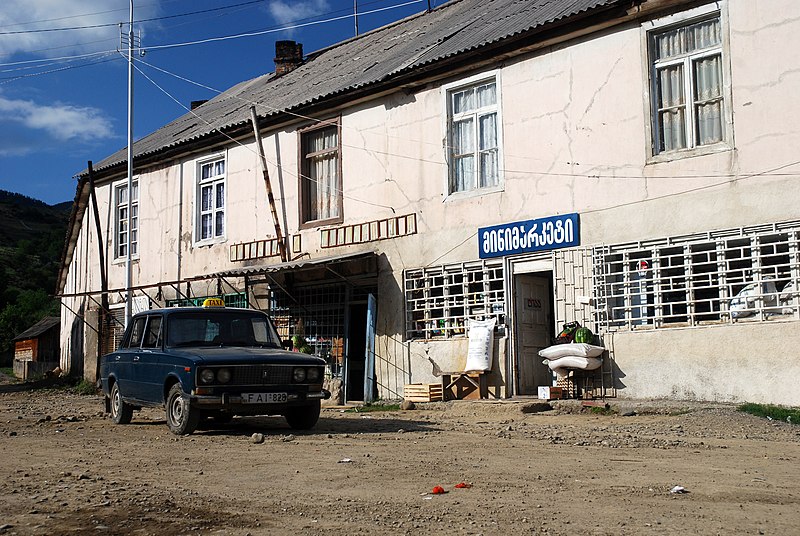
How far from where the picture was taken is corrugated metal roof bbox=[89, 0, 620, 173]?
16.7 meters

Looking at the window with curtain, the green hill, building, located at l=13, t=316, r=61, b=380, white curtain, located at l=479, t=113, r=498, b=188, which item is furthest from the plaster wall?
building, located at l=13, t=316, r=61, b=380

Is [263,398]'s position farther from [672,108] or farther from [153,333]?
[672,108]

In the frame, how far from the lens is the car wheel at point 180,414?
444 inches

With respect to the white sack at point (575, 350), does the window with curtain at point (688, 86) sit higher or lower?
higher

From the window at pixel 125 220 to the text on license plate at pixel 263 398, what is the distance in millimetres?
15394

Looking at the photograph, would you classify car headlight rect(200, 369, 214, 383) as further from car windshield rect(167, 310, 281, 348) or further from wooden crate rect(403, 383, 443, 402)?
wooden crate rect(403, 383, 443, 402)

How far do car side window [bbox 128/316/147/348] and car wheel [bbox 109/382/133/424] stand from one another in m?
0.75

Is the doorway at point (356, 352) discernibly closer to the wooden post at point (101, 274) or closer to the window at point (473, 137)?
the window at point (473, 137)

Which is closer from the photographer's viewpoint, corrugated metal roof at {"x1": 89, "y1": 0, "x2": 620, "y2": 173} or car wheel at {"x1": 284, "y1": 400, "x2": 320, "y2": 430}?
car wheel at {"x1": 284, "y1": 400, "x2": 320, "y2": 430}

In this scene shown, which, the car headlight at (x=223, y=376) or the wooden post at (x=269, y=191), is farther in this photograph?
the wooden post at (x=269, y=191)

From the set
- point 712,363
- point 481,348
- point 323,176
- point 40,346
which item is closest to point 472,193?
point 481,348

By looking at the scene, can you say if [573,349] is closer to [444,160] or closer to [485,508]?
[444,160]

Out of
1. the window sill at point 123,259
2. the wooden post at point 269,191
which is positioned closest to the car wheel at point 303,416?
the wooden post at point 269,191

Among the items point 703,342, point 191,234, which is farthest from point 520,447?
point 191,234
